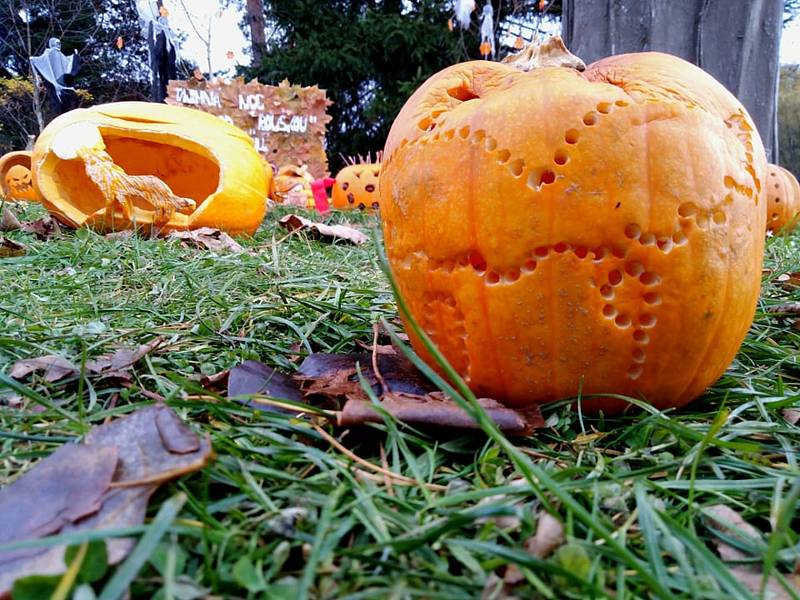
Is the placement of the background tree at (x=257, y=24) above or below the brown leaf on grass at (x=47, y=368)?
above

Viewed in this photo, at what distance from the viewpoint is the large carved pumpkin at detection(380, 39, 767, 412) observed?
1.02m

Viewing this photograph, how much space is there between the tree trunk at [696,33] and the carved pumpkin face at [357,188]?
11.9 feet

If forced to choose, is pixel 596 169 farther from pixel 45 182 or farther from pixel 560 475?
pixel 45 182

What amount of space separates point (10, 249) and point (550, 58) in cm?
252

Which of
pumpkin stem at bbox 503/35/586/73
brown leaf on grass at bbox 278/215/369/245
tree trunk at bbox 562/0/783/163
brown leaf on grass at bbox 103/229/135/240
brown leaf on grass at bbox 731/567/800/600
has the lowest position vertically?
brown leaf on grass at bbox 731/567/800/600

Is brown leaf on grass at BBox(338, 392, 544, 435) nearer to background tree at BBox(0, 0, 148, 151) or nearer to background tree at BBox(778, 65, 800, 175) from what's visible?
background tree at BBox(778, 65, 800, 175)

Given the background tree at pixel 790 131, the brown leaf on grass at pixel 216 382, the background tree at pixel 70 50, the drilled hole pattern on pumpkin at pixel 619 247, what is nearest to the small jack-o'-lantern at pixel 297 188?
the brown leaf on grass at pixel 216 382

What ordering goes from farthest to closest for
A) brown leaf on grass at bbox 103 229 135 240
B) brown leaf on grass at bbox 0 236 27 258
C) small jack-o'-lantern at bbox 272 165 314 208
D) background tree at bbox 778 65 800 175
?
background tree at bbox 778 65 800 175 < small jack-o'-lantern at bbox 272 165 314 208 < brown leaf on grass at bbox 103 229 135 240 < brown leaf on grass at bbox 0 236 27 258

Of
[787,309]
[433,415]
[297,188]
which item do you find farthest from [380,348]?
[297,188]

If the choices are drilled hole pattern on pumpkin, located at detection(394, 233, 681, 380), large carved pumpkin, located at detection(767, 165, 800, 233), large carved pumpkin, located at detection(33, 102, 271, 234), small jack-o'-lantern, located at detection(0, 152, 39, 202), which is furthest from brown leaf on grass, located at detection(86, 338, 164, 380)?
small jack-o'-lantern, located at detection(0, 152, 39, 202)

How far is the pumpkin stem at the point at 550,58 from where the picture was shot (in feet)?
4.04

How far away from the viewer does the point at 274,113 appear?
7.83 meters

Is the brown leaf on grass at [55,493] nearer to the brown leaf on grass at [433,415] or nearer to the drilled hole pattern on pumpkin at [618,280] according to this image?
the brown leaf on grass at [433,415]

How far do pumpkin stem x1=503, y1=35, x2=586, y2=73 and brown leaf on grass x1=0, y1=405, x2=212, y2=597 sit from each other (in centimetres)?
101
